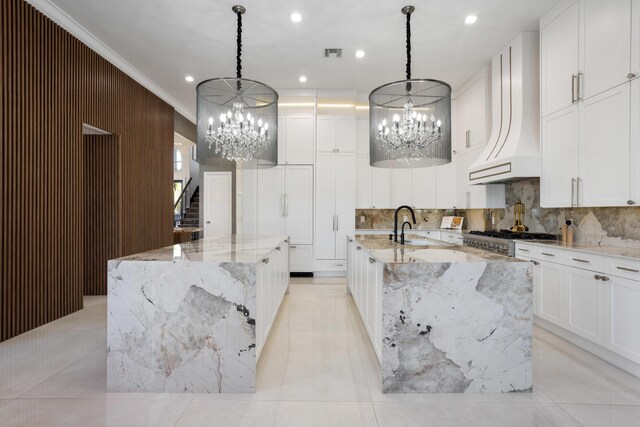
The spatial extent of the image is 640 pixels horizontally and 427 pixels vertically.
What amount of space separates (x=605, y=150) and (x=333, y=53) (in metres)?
3.37

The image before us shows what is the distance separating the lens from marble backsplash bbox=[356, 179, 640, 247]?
322cm

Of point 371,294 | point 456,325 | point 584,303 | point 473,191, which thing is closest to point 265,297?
point 371,294

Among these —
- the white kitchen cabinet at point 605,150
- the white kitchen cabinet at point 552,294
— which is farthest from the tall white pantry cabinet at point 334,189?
the white kitchen cabinet at point 605,150

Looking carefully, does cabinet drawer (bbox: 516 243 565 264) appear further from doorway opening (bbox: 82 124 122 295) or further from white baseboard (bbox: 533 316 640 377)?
doorway opening (bbox: 82 124 122 295)

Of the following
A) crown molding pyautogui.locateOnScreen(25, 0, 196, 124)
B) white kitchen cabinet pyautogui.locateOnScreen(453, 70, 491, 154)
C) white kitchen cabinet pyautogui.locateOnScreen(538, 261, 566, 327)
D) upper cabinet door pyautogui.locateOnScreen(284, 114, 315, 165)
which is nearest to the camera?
white kitchen cabinet pyautogui.locateOnScreen(538, 261, 566, 327)

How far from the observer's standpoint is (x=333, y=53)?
477cm

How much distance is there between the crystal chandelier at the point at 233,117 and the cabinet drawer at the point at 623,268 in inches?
122

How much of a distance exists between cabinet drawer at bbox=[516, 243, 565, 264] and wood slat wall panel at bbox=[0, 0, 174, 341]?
516 centimetres

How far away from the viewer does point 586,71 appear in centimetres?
324

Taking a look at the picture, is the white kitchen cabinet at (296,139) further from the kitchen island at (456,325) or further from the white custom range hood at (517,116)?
the kitchen island at (456,325)

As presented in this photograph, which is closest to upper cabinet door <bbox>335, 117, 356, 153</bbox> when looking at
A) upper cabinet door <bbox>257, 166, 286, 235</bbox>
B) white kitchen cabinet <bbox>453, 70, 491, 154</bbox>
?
upper cabinet door <bbox>257, 166, 286, 235</bbox>

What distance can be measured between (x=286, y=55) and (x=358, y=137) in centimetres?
230

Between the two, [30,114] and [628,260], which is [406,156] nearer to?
[628,260]

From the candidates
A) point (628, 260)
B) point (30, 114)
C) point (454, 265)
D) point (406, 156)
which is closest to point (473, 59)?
point (406, 156)
